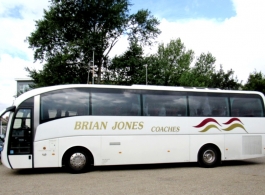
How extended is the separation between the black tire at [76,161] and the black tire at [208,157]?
187 inches

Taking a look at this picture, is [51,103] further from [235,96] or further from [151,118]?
[235,96]

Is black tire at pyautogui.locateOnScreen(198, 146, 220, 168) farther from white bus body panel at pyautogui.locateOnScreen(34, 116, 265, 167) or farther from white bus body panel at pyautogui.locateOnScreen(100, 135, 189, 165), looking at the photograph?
white bus body panel at pyautogui.locateOnScreen(100, 135, 189, 165)

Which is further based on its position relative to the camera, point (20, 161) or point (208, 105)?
point (208, 105)

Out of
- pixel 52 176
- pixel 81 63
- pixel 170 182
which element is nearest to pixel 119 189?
pixel 170 182

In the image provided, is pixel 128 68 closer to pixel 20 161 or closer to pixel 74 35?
pixel 74 35

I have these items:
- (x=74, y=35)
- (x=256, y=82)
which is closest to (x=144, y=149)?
(x=74, y=35)

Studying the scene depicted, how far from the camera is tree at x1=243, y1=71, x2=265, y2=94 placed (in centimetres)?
3994

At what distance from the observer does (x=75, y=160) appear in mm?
11203

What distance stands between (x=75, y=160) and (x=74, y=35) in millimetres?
26982

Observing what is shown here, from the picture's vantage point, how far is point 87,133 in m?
11.4

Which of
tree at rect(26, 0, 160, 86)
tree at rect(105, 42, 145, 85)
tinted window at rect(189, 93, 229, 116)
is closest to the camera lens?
tinted window at rect(189, 93, 229, 116)

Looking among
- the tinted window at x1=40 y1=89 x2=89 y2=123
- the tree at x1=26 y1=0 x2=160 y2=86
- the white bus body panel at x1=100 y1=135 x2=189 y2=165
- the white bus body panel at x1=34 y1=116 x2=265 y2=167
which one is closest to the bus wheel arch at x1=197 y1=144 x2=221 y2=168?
the white bus body panel at x1=34 y1=116 x2=265 y2=167

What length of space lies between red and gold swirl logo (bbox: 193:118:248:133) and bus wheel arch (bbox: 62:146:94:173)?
4635 mm

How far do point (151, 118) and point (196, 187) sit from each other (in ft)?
13.5
